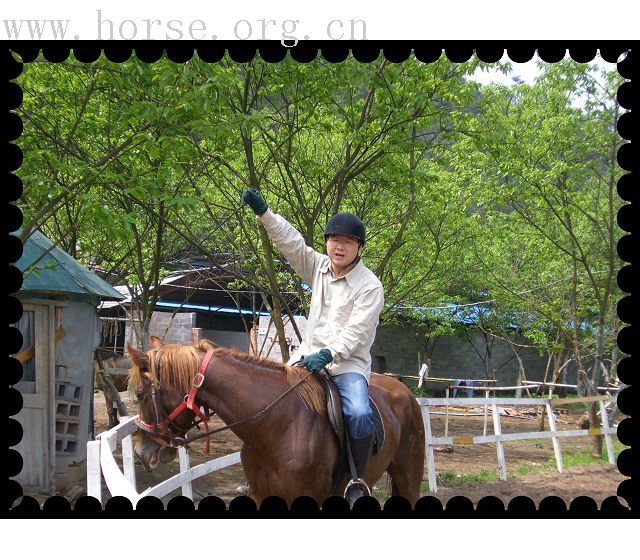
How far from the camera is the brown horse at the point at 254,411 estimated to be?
396 cm

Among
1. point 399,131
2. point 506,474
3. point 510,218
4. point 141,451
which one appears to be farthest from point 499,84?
point 141,451

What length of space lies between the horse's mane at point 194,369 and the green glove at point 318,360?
0.16 m

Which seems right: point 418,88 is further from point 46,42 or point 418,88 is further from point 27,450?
point 27,450

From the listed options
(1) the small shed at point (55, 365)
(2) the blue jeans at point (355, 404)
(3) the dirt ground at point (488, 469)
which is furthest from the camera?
(3) the dirt ground at point (488, 469)

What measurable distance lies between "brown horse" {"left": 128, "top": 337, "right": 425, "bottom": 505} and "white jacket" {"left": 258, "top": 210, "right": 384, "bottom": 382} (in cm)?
27

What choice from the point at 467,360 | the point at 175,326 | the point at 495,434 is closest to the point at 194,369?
the point at 495,434

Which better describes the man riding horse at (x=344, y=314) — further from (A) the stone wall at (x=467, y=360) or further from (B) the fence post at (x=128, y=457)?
(A) the stone wall at (x=467, y=360)

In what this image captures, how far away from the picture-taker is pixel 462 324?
24.7m

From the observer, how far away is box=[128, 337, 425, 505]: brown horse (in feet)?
13.0

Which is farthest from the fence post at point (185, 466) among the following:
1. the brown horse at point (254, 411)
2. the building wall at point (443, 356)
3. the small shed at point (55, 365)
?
the building wall at point (443, 356)

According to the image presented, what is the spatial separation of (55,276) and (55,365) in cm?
110

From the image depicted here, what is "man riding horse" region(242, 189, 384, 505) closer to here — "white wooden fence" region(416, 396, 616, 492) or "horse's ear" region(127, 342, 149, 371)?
"horse's ear" region(127, 342, 149, 371)

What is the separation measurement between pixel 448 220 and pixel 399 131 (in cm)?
589

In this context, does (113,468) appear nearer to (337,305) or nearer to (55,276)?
(337,305)
